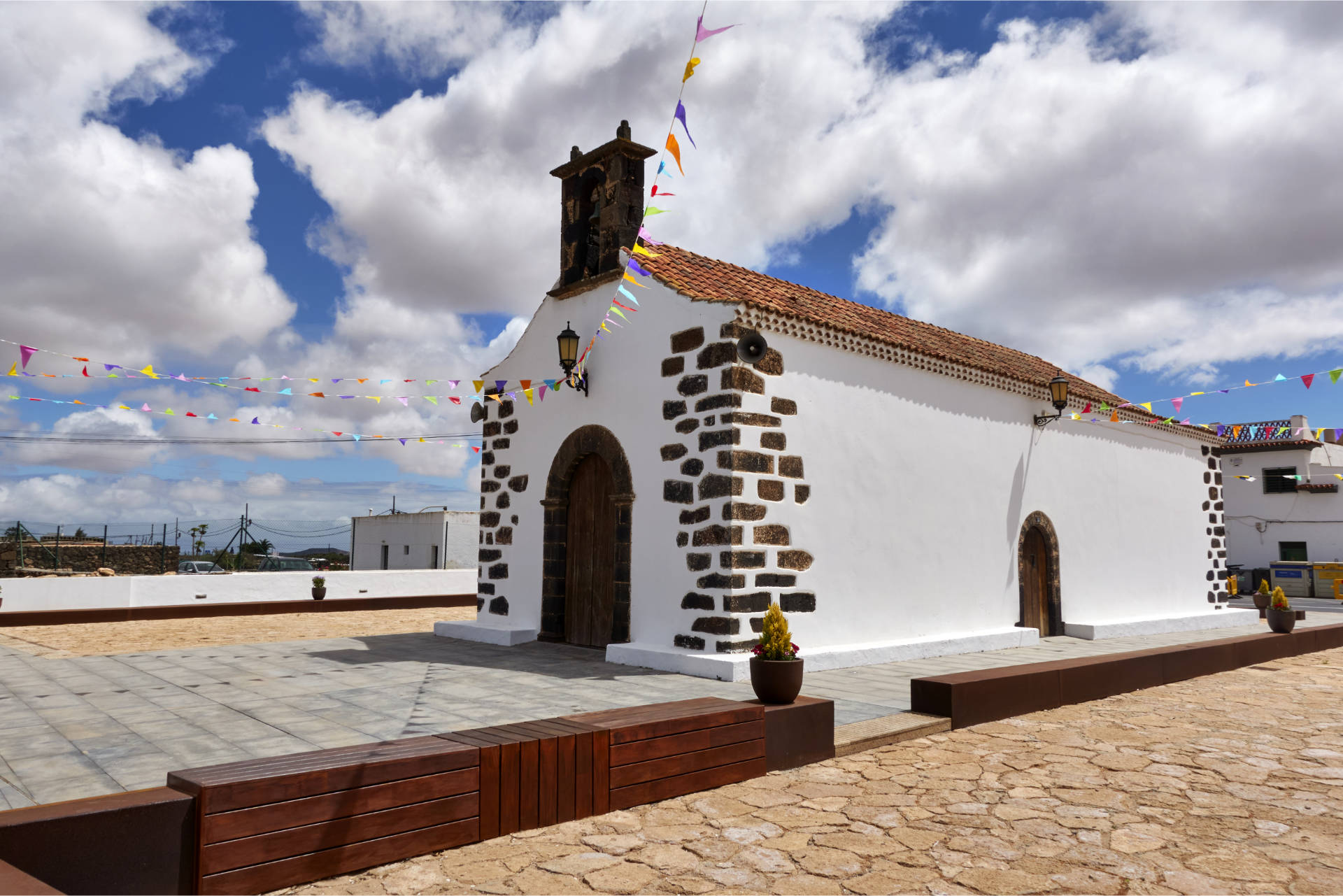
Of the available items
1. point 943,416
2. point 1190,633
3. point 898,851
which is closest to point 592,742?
point 898,851

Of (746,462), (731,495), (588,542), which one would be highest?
(746,462)

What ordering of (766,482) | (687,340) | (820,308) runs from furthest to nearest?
(820,308)
(687,340)
(766,482)

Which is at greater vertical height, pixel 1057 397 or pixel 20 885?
pixel 1057 397

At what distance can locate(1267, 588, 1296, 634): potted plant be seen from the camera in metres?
10.6

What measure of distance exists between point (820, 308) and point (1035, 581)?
4.63m

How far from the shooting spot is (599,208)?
32.7 ft

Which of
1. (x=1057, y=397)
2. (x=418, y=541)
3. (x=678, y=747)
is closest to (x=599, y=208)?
(x=1057, y=397)

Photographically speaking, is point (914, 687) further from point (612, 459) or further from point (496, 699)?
point (612, 459)

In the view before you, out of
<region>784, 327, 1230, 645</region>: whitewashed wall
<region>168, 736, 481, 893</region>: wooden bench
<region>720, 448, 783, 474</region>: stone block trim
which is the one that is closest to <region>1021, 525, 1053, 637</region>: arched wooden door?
<region>784, 327, 1230, 645</region>: whitewashed wall

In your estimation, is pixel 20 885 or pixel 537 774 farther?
pixel 537 774

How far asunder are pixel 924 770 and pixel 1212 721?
2.84m

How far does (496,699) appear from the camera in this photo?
5.99 m

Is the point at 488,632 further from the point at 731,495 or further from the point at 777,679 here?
the point at 777,679

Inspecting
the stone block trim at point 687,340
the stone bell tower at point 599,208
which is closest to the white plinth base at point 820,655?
the stone block trim at point 687,340
